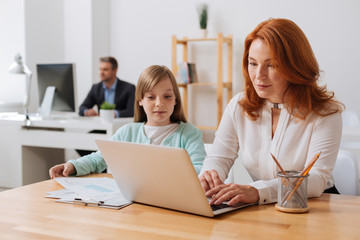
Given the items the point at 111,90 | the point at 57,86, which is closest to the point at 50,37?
the point at 111,90

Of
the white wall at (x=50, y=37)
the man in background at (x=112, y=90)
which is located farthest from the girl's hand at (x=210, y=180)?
the white wall at (x=50, y=37)

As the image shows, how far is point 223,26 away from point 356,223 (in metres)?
4.28

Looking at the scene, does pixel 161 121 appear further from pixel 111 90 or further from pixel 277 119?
pixel 111 90

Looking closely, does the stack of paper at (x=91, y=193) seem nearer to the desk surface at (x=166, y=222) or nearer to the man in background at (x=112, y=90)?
the desk surface at (x=166, y=222)

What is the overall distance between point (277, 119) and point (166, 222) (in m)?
0.59

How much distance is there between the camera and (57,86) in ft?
12.2

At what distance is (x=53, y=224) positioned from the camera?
3.54 feet

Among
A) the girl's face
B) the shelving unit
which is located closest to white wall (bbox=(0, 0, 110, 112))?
the shelving unit

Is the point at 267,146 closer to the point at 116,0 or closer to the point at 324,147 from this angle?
the point at 324,147

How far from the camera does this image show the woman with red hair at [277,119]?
1353mm

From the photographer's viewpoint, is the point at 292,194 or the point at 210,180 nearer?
the point at 292,194

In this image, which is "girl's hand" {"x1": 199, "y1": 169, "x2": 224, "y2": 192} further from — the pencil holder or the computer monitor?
the computer monitor

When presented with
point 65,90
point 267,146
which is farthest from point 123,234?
point 65,90

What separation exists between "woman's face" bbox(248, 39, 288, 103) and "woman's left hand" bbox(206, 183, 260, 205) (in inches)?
12.5
